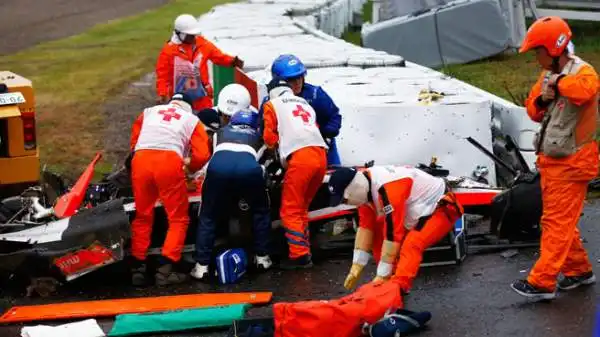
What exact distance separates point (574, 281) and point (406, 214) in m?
1.45

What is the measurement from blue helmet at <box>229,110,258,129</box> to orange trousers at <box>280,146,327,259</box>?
1.82 ft

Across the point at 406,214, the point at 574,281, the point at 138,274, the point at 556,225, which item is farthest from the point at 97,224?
the point at 574,281

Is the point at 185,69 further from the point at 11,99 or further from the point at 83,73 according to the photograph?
the point at 83,73

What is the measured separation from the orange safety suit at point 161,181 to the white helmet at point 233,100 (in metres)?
0.66

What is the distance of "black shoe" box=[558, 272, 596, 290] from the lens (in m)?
8.06

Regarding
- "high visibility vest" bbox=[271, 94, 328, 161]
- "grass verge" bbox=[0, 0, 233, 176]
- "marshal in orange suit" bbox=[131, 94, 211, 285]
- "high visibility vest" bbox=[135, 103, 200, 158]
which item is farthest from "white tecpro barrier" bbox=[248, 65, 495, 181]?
"grass verge" bbox=[0, 0, 233, 176]

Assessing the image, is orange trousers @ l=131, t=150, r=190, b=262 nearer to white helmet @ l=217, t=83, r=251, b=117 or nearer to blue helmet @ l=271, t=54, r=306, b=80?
white helmet @ l=217, t=83, r=251, b=117

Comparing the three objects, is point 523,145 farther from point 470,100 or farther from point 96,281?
point 96,281

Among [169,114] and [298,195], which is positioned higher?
[169,114]

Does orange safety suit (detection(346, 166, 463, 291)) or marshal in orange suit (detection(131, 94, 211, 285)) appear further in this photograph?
marshal in orange suit (detection(131, 94, 211, 285))

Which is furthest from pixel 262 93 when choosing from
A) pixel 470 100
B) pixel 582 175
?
pixel 582 175

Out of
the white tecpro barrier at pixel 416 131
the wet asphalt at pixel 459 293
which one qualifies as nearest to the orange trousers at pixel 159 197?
the wet asphalt at pixel 459 293

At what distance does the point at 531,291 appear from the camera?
769 cm

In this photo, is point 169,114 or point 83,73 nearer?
point 169,114
